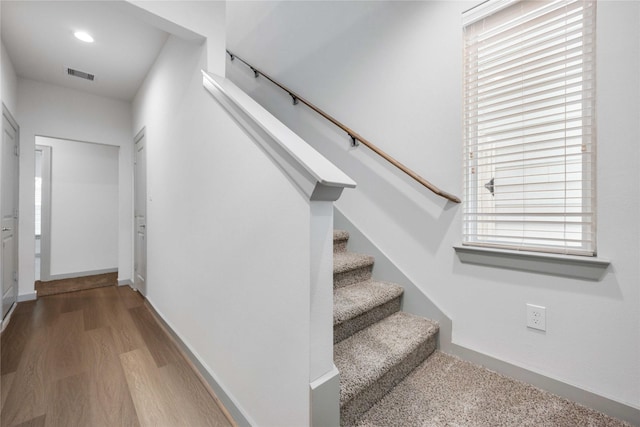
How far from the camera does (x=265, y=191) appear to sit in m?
1.16

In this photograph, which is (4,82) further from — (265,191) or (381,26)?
(381,26)

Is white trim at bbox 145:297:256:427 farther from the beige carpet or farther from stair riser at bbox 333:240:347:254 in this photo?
stair riser at bbox 333:240:347:254

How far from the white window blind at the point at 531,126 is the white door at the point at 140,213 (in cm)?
321

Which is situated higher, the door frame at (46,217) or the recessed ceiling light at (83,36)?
the recessed ceiling light at (83,36)

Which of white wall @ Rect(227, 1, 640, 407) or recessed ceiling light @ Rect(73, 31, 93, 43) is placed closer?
white wall @ Rect(227, 1, 640, 407)

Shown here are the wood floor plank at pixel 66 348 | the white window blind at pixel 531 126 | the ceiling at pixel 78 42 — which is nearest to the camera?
the white window blind at pixel 531 126

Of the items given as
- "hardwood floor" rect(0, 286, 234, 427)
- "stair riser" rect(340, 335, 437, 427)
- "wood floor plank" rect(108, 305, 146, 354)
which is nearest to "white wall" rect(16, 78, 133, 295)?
"hardwood floor" rect(0, 286, 234, 427)

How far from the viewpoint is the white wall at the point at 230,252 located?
1.03 metres

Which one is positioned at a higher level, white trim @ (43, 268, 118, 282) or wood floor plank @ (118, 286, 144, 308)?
white trim @ (43, 268, 118, 282)

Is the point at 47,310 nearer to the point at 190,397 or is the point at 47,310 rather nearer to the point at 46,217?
the point at 46,217

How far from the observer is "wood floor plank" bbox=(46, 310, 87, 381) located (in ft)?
5.96

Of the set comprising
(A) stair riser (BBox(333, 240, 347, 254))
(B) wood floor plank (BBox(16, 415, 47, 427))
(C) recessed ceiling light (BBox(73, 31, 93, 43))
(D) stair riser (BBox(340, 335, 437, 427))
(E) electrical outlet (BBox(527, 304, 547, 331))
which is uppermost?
(C) recessed ceiling light (BBox(73, 31, 93, 43))

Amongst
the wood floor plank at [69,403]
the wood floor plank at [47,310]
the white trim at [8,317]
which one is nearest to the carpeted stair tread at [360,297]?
the wood floor plank at [69,403]

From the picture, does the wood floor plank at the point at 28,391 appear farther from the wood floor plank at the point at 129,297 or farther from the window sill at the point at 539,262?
the window sill at the point at 539,262
